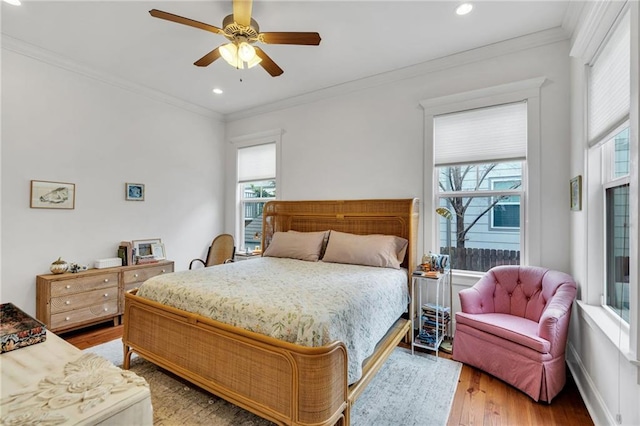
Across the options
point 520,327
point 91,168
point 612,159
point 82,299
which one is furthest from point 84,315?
point 612,159

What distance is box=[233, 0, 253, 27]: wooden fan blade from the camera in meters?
2.07

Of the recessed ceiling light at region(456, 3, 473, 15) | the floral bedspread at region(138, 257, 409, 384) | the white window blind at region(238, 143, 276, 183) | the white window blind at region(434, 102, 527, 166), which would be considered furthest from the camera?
the white window blind at region(238, 143, 276, 183)

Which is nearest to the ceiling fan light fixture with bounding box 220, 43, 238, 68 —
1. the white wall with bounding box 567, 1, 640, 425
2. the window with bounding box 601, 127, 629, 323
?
the white wall with bounding box 567, 1, 640, 425

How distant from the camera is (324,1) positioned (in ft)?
7.75

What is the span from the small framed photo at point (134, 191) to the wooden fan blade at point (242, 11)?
9.29ft

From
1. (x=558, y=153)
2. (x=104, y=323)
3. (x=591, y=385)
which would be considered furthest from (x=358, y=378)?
(x=104, y=323)

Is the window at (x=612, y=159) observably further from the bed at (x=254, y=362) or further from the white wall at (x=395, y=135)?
the bed at (x=254, y=362)

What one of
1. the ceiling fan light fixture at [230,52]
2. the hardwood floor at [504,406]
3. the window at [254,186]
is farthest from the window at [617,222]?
the window at [254,186]

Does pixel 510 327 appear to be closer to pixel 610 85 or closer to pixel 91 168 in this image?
pixel 610 85

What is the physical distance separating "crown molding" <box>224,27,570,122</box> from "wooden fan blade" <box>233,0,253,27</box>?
1941 mm

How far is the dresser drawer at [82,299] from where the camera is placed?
9.99ft

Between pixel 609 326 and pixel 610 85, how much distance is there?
158cm

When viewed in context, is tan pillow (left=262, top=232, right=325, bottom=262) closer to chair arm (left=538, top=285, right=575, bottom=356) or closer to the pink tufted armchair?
the pink tufted armchair

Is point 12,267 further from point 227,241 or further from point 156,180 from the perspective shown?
point 227,241
